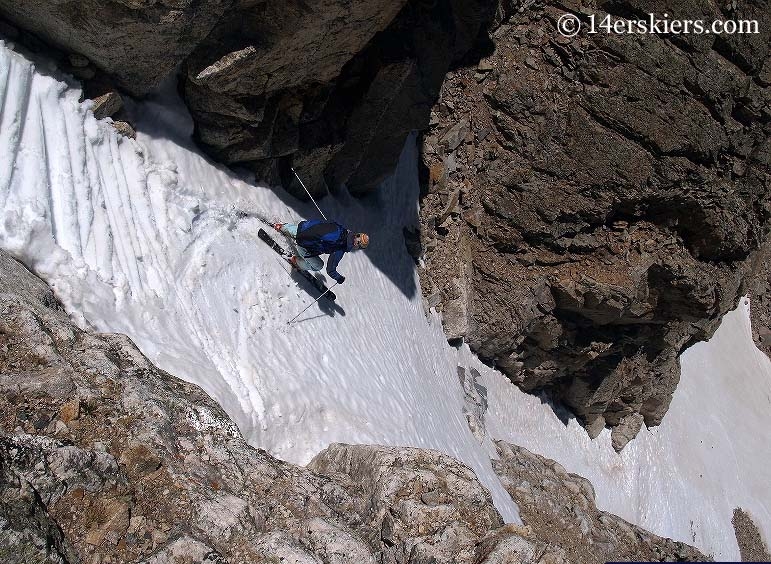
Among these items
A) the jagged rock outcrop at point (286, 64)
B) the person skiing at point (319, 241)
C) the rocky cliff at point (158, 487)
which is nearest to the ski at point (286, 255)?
the person skiing at point (319, 241)

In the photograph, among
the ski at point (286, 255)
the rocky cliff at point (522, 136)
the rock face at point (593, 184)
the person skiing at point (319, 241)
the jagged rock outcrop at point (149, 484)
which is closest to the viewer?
Answer: the jagged rock outcrop at point (149, 484)

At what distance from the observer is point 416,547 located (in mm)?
7805

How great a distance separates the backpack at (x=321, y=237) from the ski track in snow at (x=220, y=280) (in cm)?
75

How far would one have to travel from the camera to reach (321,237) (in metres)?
13.7

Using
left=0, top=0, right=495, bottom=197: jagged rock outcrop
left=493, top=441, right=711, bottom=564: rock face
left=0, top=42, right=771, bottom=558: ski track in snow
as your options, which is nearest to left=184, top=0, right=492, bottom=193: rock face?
left=0, top=0, right=495, bottom=197: jagged rock outcrop

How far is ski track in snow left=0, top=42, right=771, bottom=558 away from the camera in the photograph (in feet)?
32.8

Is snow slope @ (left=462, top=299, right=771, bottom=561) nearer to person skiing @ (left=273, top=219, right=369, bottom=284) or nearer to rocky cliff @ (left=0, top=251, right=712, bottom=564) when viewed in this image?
person skiing @ (left=273, top=219, right=369, bottom=284)

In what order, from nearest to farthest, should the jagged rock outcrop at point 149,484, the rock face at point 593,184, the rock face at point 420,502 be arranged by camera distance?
1. the jagged rock outcrop at point 149,484
2. the rock face at point 420,502
3. the rock face at point 593,184

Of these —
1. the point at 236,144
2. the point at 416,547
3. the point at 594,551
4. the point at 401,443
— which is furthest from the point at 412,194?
the point at 416,547

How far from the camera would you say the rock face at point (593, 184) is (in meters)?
16.5

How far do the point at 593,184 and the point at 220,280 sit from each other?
10.5 meters

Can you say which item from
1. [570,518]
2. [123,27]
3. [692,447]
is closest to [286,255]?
[123,27]

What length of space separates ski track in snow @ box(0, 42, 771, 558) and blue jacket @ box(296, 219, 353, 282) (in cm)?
77

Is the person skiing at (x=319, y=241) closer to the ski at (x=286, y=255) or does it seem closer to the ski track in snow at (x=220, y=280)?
the ski at (x=286, y=255)
